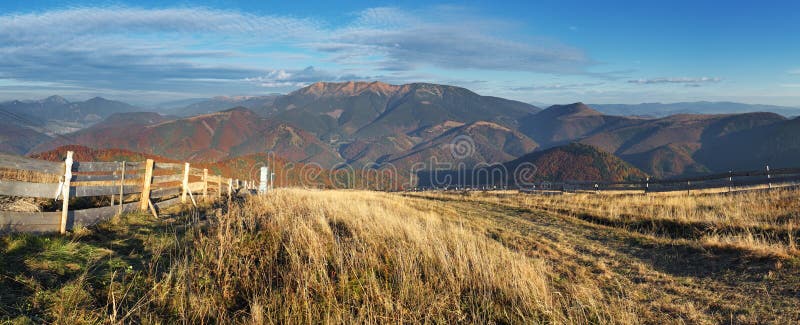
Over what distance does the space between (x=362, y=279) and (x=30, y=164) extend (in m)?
6.23

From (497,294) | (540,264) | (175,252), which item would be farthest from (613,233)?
(175,252)

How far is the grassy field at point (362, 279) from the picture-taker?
13.3 ft

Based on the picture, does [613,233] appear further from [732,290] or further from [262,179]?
[262,179]

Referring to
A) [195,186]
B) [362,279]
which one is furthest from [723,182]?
[362,279]

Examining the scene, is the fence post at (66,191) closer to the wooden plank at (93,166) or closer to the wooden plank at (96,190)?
the wooden plank at (93,166)

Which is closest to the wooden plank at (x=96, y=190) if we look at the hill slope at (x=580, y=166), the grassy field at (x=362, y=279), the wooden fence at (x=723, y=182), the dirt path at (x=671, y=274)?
the grassy field at (x=362, y=279)

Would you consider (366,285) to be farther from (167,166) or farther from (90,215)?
(167,166)

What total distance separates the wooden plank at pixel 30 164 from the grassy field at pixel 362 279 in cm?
120

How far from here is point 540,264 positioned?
6.59m

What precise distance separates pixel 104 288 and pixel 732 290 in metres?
7.64

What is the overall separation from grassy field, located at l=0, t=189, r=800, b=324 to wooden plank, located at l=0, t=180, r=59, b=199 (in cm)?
82

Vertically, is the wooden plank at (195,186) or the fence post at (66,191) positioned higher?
the fence post at (66,191)

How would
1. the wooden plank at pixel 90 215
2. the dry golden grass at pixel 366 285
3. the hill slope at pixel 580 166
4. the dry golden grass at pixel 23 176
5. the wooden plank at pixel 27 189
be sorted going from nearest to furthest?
the dry golden grass at pixel 366 285 < the wooden plank at pixel 27 189 < the wooden plank at pixel 90 215 < the dry golden grass at pixel 23 176 < the hill slope at pixel 580 166

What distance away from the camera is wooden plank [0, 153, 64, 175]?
266 inches
